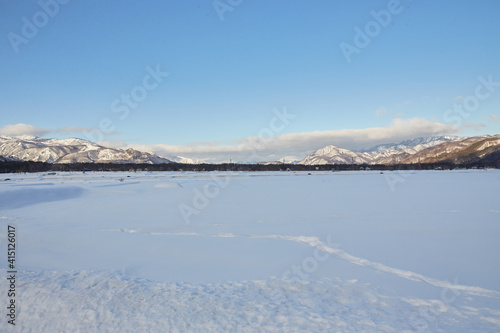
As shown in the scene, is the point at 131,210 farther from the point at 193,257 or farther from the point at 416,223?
the point at 416,223

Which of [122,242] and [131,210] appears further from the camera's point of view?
[131,210]

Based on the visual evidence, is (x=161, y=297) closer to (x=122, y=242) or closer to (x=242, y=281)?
(x=242, y=281)

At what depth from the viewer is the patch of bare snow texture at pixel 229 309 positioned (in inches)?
192

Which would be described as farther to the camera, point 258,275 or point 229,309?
point 258,275

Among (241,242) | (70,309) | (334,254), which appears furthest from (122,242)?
(334,254)

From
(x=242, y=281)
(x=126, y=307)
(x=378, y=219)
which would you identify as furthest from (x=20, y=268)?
(x=378, y=219)

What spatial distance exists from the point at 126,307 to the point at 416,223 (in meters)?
11.4

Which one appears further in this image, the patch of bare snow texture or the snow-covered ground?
the snow-covered ground

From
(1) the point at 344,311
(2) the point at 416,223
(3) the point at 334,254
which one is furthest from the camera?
(2) the point at 416,223

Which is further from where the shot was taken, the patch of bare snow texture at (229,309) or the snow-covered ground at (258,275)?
the snow-covered ground at (258,275)

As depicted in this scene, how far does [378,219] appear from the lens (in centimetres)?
1370

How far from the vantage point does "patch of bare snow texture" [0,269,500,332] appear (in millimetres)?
4867

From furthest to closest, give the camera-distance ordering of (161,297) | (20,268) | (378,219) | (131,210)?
(131,210), (378,219), (20,268), (161,297)

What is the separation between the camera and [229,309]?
5.45m
